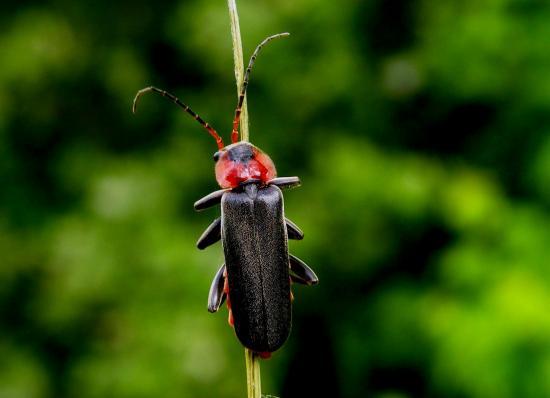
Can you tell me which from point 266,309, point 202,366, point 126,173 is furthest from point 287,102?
point 266,309

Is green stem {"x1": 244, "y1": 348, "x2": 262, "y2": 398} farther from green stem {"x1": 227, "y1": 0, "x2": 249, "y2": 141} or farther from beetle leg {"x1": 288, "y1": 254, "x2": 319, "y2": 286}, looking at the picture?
green stem {"x1": 227, "y1": 0, "x2": 249, "y2": 141}

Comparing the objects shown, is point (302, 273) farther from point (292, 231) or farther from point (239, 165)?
point (239, 165)

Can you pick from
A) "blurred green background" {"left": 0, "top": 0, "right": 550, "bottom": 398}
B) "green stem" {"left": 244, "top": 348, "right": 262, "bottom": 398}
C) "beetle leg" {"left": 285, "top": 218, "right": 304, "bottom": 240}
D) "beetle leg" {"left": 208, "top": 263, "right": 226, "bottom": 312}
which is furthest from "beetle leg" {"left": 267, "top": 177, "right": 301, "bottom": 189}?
"blurred green background" {"left": 0, "top": 0, "right": 550, "bottom": 398}

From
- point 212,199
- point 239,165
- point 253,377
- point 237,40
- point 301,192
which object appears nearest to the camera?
point 253,377

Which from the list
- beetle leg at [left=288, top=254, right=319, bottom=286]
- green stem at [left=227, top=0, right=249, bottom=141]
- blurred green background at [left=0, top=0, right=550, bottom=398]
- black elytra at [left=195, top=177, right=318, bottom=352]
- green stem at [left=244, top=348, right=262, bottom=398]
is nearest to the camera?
green stem at [left=244, top=348, right=262, bottom=398]

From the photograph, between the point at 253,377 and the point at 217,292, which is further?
the point at 217,292

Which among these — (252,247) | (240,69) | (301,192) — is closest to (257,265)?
(252,247)
